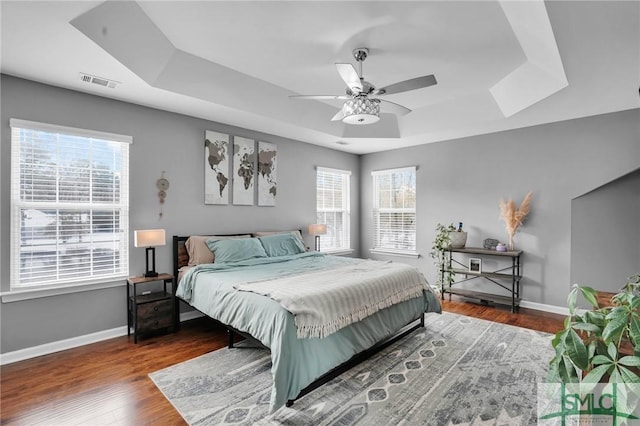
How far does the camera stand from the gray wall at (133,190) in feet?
9.66

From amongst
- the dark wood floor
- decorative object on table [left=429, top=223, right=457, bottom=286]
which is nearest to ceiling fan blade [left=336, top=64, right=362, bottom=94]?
the dark wood floor

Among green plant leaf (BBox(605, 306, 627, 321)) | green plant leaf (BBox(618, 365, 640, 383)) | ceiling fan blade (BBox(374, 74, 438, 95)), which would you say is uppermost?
ceiling fan blade (BBox(374, 74, 438, 95))

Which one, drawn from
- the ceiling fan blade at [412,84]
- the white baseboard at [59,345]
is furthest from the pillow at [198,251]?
the ceiling fan blade at [412,84]

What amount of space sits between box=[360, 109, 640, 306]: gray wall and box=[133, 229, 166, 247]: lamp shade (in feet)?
14.1

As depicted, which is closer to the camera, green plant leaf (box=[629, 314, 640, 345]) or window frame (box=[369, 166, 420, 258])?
green plant leaf (box=[629, 314, 640, 345])

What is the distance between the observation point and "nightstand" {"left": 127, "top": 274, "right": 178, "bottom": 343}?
3.34 metres

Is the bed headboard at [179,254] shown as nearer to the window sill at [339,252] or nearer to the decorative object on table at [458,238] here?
the window sill at [339,252]

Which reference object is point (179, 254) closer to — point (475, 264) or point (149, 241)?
point (149, 241)

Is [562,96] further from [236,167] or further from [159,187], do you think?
[159,187]

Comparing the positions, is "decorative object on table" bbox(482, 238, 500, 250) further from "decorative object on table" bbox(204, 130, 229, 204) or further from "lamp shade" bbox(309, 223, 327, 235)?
"decorative object on table" bbox(204, 130, 229, 204)

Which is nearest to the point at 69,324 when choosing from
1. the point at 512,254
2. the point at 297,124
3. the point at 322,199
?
the point at 297,124

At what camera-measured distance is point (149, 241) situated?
3.42 metres

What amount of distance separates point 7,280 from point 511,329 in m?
5.28

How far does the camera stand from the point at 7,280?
9.52 ft
